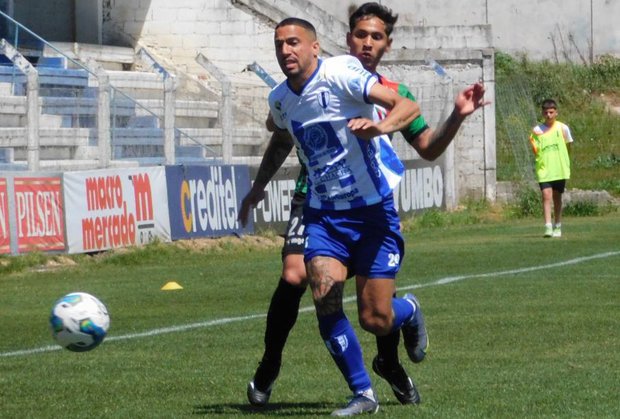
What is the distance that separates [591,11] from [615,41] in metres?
1.14

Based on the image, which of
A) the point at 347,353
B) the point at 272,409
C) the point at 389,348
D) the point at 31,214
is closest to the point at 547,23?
the point at 31,214

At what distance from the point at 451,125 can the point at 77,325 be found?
8.01ft

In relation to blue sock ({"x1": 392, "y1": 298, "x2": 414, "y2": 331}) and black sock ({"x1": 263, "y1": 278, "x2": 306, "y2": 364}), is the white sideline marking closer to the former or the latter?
black sock ({"x1": 263, "y1": 278, "x2": 306, "y2": 364})

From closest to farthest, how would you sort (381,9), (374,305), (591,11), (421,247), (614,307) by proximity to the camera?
(374,305) → (381,9) → (614,307) → (421,247) → (591,11)

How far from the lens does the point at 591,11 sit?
4134 cm

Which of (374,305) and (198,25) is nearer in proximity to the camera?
(374,305)

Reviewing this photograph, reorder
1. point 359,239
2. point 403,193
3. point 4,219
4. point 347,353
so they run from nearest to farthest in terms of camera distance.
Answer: point 347,353, point 359,239, point 4,219, point 403,193

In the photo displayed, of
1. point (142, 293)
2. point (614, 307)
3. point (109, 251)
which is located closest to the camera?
point (614, 307)

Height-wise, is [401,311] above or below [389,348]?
above

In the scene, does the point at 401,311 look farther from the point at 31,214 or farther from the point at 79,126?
the point at 79,126

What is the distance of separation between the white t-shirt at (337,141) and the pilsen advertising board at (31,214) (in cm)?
1085

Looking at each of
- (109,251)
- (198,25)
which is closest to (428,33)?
(198,25)

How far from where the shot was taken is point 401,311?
759 centimetres

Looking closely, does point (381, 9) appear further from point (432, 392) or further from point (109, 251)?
point (109, 251)
